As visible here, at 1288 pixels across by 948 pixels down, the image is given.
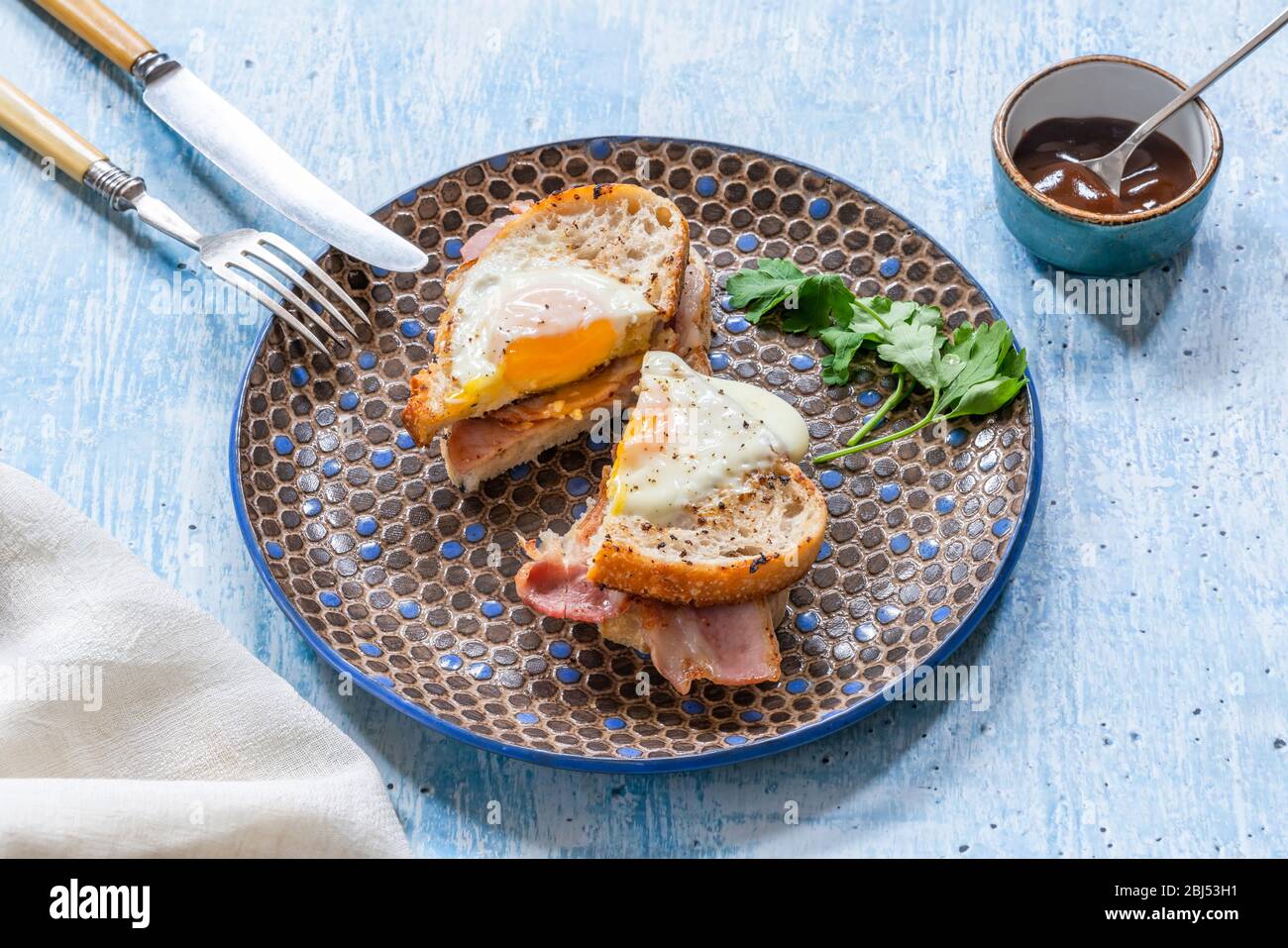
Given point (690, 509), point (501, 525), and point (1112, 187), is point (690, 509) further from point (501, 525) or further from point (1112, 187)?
point (1112, 187)

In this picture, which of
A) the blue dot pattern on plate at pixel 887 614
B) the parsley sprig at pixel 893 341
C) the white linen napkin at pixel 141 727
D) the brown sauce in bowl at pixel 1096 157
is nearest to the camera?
the white linen napkin at pixel 141 727

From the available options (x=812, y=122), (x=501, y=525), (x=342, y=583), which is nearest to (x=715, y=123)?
(x=812, y=122)

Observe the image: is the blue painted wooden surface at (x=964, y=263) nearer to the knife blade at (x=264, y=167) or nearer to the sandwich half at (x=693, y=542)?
the knife blade at (x=264, y=167)

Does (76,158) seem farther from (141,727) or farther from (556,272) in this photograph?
(141,727)

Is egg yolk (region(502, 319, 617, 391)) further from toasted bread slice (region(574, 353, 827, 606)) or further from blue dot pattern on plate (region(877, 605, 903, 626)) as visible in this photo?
blue dot pattern on plate (region(877, 605, 903, 626))

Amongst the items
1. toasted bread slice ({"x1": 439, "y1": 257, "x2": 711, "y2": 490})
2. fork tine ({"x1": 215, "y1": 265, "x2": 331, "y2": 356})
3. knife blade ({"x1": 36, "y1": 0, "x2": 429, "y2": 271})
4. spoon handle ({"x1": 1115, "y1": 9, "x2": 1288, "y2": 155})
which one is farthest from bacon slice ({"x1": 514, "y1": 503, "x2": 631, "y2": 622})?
spoon handle ({"x1": 1115, "y1": 9, "x2": 1288, "y2": 155})

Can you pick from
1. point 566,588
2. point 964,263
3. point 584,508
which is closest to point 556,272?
point 584,508

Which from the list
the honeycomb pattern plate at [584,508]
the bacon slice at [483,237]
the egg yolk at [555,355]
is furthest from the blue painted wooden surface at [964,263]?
the egg yolk at [555,355]
